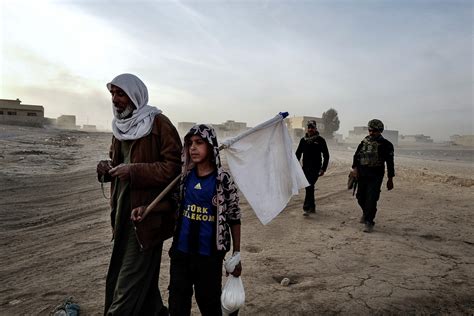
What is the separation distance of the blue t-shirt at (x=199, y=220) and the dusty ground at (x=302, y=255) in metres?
1.30

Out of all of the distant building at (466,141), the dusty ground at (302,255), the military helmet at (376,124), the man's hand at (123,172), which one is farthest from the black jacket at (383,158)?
the distant building at (466,141)

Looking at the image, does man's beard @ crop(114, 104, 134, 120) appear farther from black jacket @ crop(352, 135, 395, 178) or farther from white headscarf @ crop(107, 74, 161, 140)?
black jacket @ crop(352, 135, 395, 178)

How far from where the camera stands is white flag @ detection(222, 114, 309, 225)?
9.13 feet

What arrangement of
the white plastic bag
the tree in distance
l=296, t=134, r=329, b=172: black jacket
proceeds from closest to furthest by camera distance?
1. the white plastic bag
2. l=296, t=134, r=329, b=172: black jacket
3. the tree in distance

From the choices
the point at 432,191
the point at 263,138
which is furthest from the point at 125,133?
the point at 432,191

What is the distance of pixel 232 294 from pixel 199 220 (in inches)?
21.9

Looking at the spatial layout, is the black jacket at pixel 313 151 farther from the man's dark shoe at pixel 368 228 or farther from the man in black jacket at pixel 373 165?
the man's dark shoe at pixel 368 228

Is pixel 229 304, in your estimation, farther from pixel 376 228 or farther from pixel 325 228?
pixel 376 228

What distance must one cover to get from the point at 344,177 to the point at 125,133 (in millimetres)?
11115

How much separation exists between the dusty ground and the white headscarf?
1823 millimetres

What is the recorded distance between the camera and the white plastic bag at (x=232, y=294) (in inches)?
93.6

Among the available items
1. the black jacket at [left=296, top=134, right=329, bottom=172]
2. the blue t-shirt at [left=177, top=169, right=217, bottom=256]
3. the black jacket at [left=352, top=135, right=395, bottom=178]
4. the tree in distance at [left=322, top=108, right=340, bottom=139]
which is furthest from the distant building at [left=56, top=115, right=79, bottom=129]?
the blue t-shirt at [left=177, top=169, right=217, bottom=256]

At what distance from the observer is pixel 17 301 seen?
3.42 m

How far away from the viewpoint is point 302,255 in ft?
16.1
